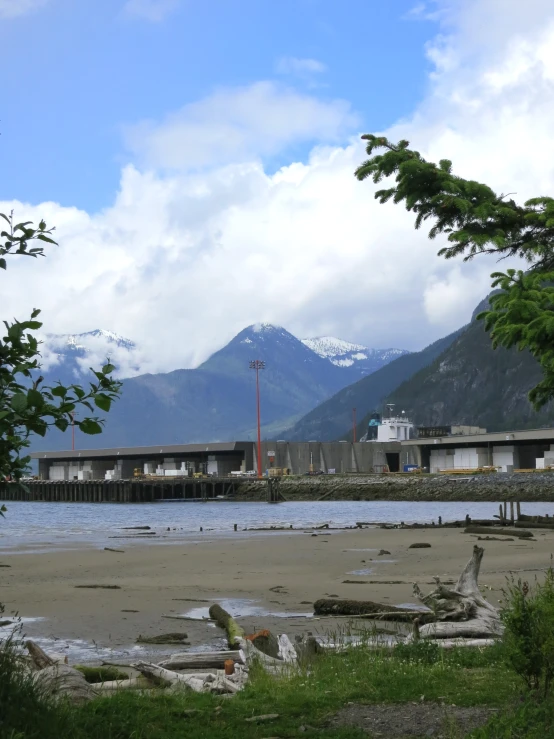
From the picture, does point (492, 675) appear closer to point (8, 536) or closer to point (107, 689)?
point (107, 689)

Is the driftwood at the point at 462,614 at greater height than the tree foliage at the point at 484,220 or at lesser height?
lesser

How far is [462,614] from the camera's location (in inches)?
456

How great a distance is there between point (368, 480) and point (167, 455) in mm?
43258

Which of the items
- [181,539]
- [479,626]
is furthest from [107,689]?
[181,539]

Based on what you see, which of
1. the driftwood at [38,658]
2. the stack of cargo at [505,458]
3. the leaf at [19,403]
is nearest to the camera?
the leaf at [19,403]

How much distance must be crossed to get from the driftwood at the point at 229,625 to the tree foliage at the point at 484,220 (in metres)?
5.84

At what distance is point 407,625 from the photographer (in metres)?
13.9

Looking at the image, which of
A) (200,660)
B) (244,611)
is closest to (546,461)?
(244,611)

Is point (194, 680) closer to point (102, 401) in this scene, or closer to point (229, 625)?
point (102, 401)

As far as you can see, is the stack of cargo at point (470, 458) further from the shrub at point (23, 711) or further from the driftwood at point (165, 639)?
the shrub at point (23, 711)

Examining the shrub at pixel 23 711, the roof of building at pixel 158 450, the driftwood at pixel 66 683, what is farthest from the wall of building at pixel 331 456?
the shrub at pixel 23 711

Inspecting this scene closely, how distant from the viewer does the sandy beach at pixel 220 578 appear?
49.5 feet

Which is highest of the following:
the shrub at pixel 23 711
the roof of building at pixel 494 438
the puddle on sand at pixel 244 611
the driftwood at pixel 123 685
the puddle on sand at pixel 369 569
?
the roof of building at pixel 494 438

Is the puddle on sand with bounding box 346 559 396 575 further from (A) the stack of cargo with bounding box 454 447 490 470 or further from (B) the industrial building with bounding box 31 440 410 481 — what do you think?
(B) the industrial building with bounding box 31 440 410 481
